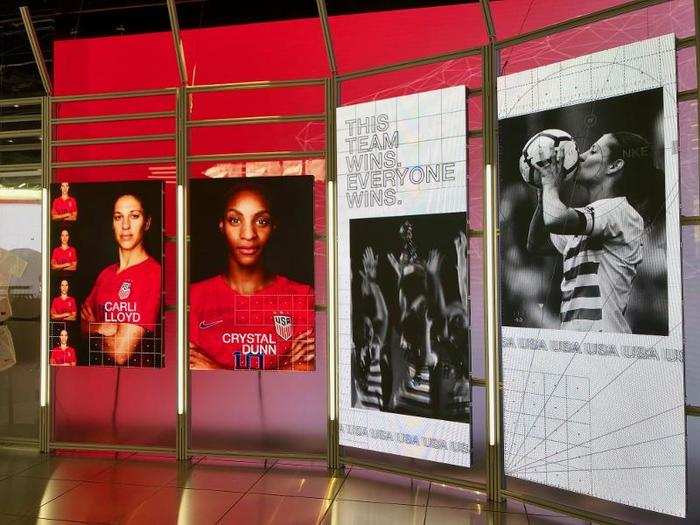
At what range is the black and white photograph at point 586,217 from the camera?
3.40 metres

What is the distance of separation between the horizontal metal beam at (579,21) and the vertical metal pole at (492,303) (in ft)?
0.49

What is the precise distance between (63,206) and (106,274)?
711 millimetres

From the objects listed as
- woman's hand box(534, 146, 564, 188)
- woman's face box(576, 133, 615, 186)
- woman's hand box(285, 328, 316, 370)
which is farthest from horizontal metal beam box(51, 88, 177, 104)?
woman's face box(576, 133, 615, 186)

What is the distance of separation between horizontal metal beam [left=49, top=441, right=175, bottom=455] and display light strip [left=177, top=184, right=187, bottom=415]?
0.37 m

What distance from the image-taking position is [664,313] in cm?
332

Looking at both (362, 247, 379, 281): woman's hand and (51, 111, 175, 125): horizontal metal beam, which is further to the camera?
(51, 111, 175, 125): horizontal metal beam

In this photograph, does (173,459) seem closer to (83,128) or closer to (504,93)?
(83,128)

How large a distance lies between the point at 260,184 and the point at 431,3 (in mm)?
1895

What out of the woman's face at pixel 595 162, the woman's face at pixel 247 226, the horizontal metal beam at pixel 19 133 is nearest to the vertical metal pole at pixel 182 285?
the woman's face at pixel 247 226

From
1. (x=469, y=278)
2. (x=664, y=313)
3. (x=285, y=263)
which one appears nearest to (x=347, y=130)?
(x=285, y=263)

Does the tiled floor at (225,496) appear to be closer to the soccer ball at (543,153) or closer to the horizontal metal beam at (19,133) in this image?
the soccer ball at (543,153)

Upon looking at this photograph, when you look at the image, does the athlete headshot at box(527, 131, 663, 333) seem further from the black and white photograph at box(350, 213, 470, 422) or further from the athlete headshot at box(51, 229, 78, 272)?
the athlete headshot at box(51, 229, 78, 272)

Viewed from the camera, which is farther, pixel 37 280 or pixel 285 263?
pixel 37 280

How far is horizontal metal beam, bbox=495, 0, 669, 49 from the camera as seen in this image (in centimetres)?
353
